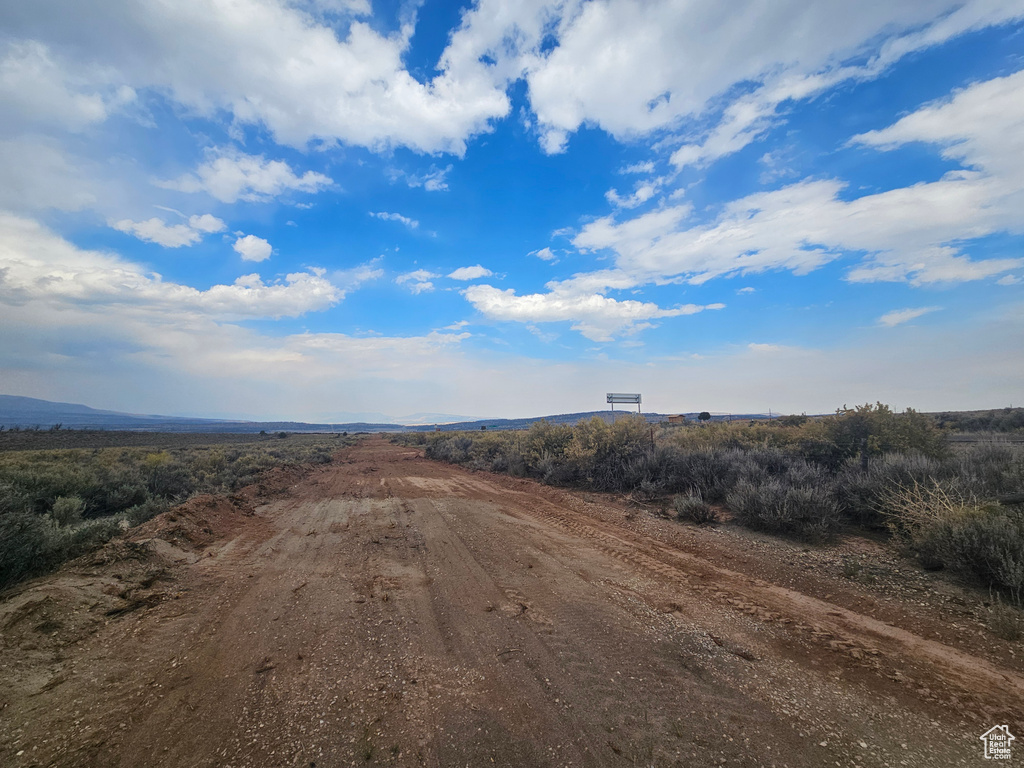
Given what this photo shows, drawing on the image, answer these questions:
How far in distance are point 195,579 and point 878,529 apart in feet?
38.0

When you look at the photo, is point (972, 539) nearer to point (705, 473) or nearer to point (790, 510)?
point (790, 510)

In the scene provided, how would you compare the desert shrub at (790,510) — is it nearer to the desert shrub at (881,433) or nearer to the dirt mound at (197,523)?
the desert shrub at (881,433)

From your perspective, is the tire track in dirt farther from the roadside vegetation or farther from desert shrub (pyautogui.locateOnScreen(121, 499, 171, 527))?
desert shrub (pyautogui.locateOnScreen(121, 499, 171, 527))

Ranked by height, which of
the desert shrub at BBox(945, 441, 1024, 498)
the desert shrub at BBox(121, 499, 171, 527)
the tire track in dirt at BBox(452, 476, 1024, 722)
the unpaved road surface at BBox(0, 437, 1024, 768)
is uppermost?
the desert shrub at BBox(945, 441, 1024, 498)

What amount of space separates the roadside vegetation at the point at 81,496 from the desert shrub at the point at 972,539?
39.4 ft

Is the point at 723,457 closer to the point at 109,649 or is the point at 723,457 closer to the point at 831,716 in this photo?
the point at 831,716

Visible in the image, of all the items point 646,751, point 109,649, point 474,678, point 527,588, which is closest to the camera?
point 646,751

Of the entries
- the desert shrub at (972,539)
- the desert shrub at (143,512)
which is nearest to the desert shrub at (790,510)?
the desert shrub at (972,539)

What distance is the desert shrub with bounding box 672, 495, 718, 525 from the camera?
8.95 meters

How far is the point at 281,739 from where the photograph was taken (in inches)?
119

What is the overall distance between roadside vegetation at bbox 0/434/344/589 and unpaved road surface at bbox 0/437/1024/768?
0.45 meters

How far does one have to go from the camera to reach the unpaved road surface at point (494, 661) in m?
2.97

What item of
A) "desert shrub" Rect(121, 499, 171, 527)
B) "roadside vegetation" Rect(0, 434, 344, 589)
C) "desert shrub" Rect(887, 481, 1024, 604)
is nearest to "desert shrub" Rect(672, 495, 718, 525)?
"desert shrub" Rect(887, 481, 1024, 604)

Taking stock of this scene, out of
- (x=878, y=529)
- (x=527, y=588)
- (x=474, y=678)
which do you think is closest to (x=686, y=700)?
(x=474, y=678)
